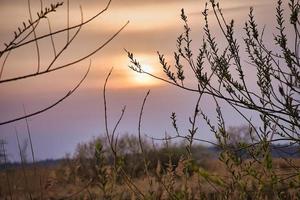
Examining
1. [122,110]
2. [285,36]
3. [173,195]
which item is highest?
[285,36]

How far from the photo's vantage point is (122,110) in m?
2.92

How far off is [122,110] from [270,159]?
1.08 meters

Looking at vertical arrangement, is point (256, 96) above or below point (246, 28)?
below

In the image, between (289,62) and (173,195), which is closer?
(289,62)

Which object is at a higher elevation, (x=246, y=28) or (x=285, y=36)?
(x=246, y=28)

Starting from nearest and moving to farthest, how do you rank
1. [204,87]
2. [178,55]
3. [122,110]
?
[122,110] → [204,87] → [178,55]

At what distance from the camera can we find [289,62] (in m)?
3.08

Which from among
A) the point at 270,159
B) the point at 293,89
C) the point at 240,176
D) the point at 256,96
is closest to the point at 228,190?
the point at 240,176

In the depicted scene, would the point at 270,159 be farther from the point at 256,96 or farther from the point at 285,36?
the point at 285,36

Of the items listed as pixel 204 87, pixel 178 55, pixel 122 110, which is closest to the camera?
pixel 122 110

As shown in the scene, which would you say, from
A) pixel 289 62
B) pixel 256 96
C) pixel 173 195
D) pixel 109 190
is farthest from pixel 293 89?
pixel 109 190

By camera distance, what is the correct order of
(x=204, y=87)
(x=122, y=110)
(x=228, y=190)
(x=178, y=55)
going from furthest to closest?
1. (x=178, y=55)
2. (x=228, y=190)
3. (x=204, y=87)
4. (x=122, y=110)

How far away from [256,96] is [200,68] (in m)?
0.46

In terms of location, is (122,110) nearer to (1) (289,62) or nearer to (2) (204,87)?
(2) (204,87)
